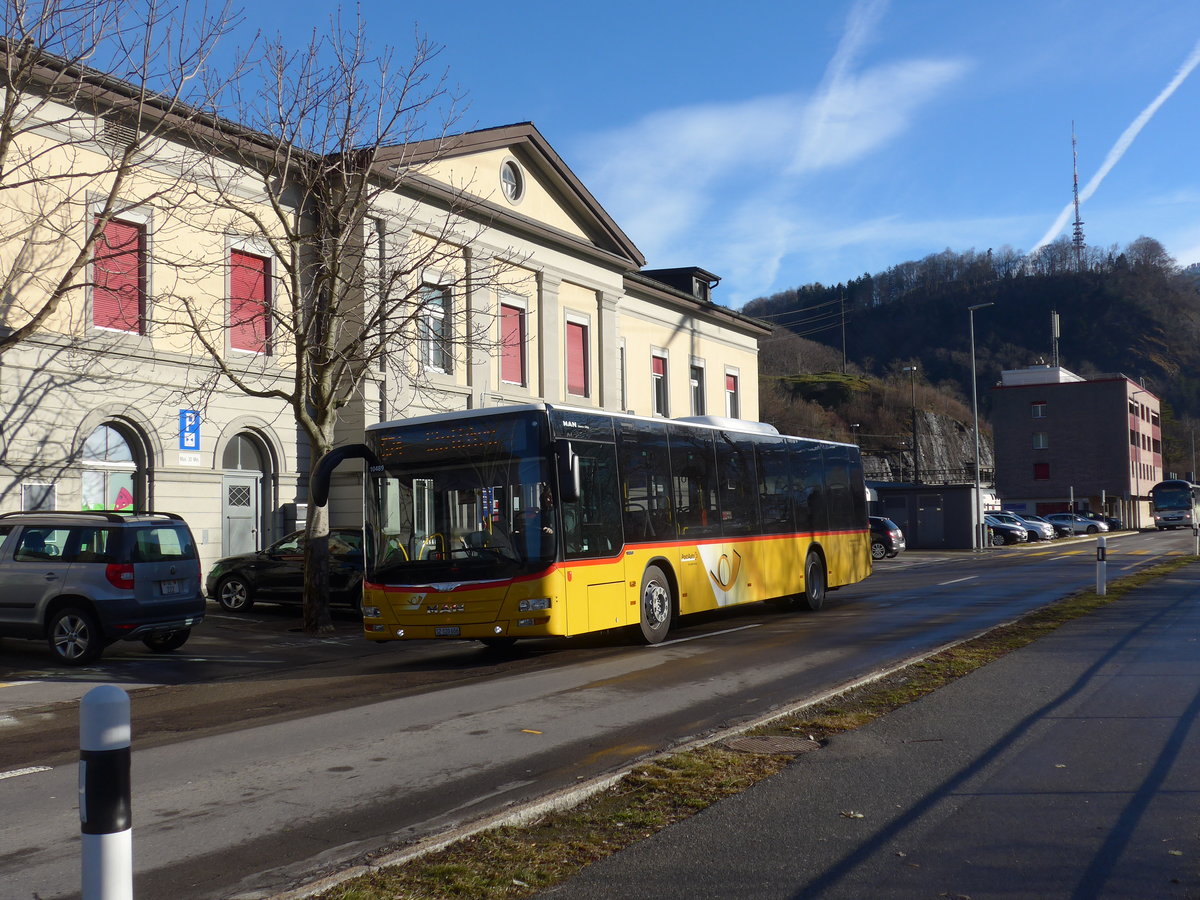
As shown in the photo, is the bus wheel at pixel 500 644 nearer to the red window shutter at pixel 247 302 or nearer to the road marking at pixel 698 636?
the road marking at pixel 698 636

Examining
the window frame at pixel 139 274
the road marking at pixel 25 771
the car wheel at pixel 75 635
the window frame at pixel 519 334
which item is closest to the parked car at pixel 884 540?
the window frame at pixel 519 334

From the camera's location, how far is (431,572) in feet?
42.9

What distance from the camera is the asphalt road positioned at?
5.67 m

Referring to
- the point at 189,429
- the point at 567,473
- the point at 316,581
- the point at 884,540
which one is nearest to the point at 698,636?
the point at 567,473

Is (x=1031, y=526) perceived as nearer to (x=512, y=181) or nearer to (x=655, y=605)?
(x=512, y=181)

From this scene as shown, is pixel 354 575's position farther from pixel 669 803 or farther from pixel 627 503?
pixel 669 803

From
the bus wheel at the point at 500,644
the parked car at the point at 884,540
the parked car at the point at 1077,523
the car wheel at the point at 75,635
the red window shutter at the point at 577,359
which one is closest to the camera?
the car wheel at the point at 75,635

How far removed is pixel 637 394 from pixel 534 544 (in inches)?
943

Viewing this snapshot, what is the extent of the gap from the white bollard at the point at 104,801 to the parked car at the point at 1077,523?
71.5 meters

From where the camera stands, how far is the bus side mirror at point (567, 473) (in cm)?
1245

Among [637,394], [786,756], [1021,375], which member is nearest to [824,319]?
[1021,375]

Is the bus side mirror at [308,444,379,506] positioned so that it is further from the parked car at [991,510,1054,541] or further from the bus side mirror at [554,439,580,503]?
the parked car at [991,510,1054,541]

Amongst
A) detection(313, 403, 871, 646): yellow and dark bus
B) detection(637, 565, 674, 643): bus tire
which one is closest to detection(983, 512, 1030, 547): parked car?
detection(313, 403, 871, 646): yellow and dark bus

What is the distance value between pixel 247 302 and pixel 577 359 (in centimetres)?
1199
